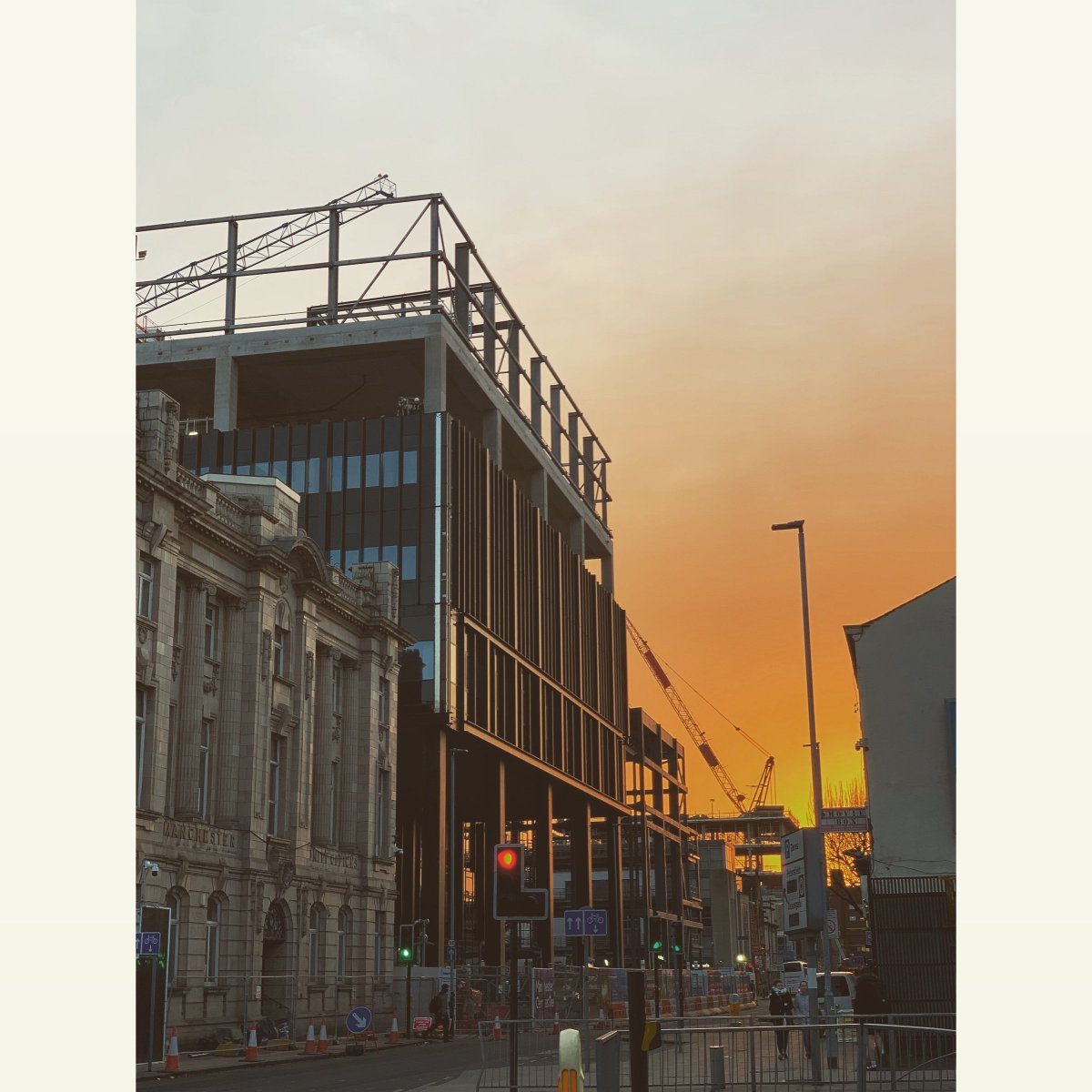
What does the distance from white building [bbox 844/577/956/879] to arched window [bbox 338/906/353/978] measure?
84.1 ft

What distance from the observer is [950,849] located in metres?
32.0

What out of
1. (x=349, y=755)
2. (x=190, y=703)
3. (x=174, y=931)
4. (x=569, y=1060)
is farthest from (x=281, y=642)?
(x=569, y=1060)

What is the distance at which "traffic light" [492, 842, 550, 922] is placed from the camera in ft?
55.0

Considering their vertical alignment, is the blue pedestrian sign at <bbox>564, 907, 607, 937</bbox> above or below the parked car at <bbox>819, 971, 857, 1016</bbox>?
above

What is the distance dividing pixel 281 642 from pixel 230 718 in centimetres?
471

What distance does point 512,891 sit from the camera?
16891mm

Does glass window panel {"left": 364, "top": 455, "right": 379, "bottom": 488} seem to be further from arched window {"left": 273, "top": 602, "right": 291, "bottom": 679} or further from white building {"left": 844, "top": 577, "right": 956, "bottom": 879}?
white building {"left": 844, "top": 577, "right": 956, "bottom": 879}

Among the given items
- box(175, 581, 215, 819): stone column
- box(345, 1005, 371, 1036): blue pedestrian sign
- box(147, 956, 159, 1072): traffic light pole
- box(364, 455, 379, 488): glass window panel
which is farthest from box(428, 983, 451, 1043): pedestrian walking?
box(147, 956, 159, 1072): traffic light pole

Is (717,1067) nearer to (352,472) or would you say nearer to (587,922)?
(587,922)

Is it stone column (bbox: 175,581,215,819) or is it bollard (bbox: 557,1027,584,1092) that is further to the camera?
stone column (bbox: 175,581,215,819)

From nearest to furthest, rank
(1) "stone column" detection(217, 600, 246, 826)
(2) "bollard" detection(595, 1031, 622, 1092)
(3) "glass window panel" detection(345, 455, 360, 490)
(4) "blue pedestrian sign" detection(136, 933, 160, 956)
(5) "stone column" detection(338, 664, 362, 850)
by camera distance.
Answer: (2) "bollard" detection(595, 1031, 622, 1092) < (4) "blue pedestrian sign" detection(136, 933, 160, 956) < (1) "stone column" detection(217, 600, 246, 826) < (5) "stone column" detection(338, 664, 362, 850) < (3) "glass window panel" detection(345, 455, 360, 490)

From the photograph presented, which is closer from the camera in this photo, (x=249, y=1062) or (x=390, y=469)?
(x=249, y=1062)
